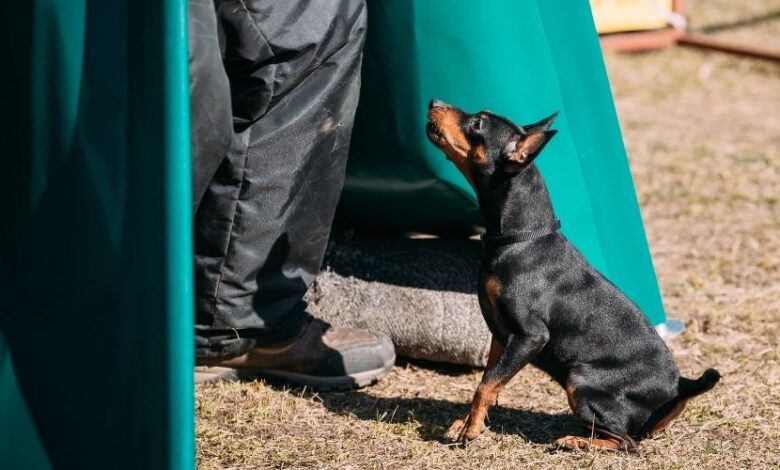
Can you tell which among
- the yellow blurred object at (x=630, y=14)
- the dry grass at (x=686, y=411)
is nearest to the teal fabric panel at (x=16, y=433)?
the dry grass at (x=686, y=411)

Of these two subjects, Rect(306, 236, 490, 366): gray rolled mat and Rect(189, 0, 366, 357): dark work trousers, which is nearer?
Rect(189, 0, 366, 357): dark work trousers

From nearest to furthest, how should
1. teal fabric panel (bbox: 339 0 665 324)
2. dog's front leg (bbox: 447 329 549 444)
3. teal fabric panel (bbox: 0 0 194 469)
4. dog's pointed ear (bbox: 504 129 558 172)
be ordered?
teal fabric panel (bbox: 0 0 194 469) → dog's pointed ear (bbox: 504 129 558 172) → dog's front leg (bbox: 447 329 549 444) → teal fabric panel (bbox: 339 0 665 324)

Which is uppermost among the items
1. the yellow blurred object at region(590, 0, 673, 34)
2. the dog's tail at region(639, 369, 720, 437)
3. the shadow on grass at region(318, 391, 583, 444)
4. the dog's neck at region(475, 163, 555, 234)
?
the yellow blurred object at region(590, 0, 673, 34)

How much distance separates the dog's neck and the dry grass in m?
0.58

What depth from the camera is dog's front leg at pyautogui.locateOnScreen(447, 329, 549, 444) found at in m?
2.99

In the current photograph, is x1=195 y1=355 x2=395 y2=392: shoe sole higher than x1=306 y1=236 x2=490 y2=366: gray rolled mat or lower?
lower

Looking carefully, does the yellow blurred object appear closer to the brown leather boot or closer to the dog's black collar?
the brown leather boot

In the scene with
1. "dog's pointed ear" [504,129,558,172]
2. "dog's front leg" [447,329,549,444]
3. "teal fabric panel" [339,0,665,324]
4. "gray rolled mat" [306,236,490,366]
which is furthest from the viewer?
"gray rolled mat" [306,236,490,366]

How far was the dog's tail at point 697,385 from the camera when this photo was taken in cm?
294

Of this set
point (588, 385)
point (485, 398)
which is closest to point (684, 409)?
point (588, 385)

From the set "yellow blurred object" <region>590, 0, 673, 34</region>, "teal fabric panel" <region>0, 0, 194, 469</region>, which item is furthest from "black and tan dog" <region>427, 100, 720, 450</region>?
"yellow blurred object" <region>590, 0, 673, 34</region>

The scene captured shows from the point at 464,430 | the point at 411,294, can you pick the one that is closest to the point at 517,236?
the point at 464,430

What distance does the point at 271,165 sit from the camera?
3.09 meters

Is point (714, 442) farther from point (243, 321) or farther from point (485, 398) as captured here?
point (243, 321)
